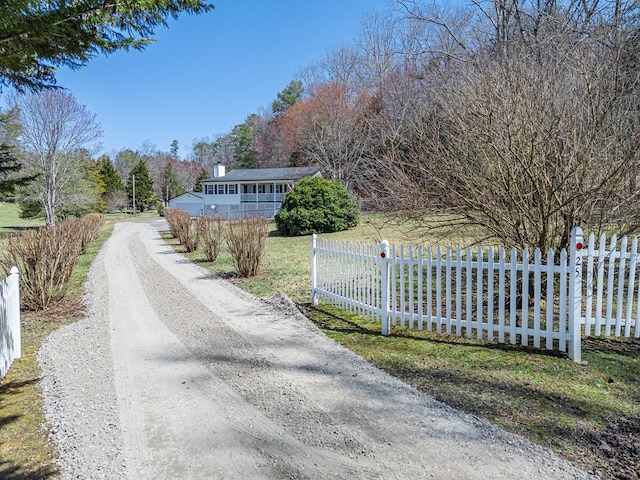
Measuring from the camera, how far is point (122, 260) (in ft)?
44.7

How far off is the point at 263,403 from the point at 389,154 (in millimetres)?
4687

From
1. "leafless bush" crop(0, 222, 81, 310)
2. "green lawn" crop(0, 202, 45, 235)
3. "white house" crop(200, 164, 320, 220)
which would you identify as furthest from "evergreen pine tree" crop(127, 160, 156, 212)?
"leafless bush" crop(0, 222, 81, 310)

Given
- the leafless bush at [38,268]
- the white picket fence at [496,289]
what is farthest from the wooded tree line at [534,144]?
the leafless bush at [38,268]

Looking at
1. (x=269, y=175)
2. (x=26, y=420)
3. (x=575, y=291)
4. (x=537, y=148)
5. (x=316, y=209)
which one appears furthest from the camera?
(x=269, y=175)

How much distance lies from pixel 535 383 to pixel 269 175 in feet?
119

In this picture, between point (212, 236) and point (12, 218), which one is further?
point (12, 218)

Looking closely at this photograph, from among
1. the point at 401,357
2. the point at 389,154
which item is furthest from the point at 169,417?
the point at 389,154

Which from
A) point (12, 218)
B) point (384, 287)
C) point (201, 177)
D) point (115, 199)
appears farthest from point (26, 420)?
point (201, 177)

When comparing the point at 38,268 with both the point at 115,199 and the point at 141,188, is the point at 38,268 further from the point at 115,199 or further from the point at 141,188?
the point at 141,188

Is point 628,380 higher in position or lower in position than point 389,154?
lower

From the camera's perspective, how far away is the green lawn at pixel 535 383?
9.38 ft

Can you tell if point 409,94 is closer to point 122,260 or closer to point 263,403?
point 263,403

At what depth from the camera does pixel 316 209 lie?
2075cm

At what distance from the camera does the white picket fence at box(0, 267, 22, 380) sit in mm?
4258
